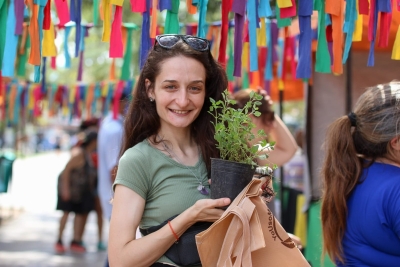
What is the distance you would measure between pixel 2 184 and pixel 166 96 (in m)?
5.74

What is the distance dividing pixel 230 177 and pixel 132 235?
16.1 inches

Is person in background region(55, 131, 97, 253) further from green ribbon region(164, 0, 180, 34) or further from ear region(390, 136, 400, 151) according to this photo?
ear region(390, 136, 400, 151)

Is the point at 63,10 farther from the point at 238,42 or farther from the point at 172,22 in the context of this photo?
the point at 238,42

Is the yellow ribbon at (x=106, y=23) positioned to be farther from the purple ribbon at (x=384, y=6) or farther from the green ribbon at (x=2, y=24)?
the purple ribbon at (x=384, y=6)

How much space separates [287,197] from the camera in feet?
21.5

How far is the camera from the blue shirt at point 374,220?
2309mm

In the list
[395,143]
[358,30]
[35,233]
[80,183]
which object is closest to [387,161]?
[395,143]

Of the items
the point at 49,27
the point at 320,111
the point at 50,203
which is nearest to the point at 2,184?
the point at 320,111

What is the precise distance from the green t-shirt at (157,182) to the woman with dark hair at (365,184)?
26.0 inches

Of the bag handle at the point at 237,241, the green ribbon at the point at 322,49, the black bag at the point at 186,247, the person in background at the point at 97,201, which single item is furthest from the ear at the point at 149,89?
the person in background at the point at 97,201

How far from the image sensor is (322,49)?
295 centimetres

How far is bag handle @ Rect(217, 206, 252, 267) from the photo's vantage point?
6.35 feet

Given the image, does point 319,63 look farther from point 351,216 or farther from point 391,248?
point 391,248

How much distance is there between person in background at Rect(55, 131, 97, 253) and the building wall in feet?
12.2
